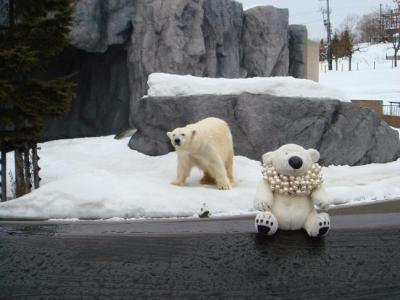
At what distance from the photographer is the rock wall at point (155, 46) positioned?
11477 mm

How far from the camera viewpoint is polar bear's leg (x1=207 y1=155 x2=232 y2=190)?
17.8 feet

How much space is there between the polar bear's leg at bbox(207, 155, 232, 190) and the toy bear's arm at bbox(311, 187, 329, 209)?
3.27m

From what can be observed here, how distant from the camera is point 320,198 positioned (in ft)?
6.92

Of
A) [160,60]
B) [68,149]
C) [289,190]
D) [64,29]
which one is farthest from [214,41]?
[289,190]

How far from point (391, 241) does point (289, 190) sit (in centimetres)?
45

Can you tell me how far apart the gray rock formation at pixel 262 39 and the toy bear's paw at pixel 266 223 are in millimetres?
12250

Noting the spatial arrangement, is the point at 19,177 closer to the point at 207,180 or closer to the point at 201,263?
the point at 207,180

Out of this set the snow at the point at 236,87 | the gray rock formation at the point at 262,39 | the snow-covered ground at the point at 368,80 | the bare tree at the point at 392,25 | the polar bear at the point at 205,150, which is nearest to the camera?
the polar bear at the point at 205,150

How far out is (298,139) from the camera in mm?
7477

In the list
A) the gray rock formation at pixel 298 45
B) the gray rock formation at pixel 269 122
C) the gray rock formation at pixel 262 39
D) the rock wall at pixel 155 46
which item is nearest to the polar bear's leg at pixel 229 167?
the gray rock formation at pixel 269 122

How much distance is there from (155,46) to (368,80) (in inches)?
799

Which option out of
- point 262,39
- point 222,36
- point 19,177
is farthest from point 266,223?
point 262,39

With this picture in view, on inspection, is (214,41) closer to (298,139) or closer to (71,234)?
(298,139)

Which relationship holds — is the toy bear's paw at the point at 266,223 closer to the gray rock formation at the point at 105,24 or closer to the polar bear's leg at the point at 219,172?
the polar bear's leg at the point at 219,172
